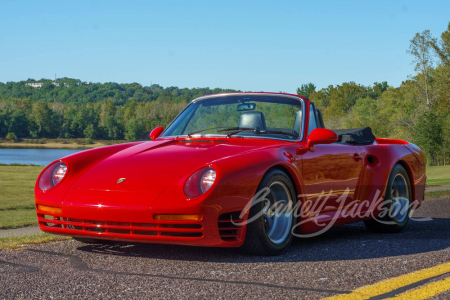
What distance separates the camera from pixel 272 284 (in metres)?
3.39

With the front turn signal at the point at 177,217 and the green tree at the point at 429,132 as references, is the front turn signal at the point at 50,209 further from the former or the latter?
the green tree at the point at 429,132

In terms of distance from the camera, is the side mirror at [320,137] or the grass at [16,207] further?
the grass at [16,207]

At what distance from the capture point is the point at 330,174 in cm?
534

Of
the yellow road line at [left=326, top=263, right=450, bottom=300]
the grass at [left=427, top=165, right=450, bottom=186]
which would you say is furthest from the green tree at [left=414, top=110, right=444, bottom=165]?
the yellow road line at [left=326, top=263, right=450, bottom=300]

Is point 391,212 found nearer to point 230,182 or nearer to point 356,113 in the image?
point 230,182

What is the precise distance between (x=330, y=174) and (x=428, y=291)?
7.28 feet

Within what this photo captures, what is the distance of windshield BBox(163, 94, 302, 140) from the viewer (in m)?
5.46

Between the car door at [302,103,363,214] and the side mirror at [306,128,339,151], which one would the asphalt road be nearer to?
the car door at [302,103,363,214]

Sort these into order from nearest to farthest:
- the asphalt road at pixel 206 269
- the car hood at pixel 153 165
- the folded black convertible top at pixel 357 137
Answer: the asphalt road at pixel 206 269
the car hood at pixel 153 165
the folded black convertible top at pixel 357 137

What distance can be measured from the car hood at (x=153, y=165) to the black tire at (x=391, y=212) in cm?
204

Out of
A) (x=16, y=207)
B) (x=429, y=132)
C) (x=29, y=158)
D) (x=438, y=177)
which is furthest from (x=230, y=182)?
(x=29, y=158)

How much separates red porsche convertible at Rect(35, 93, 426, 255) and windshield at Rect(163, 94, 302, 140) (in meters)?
0.01

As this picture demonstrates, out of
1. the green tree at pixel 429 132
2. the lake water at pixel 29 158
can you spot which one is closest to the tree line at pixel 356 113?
the green tree at pixel 429 132

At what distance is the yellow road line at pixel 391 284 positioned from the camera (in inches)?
121
